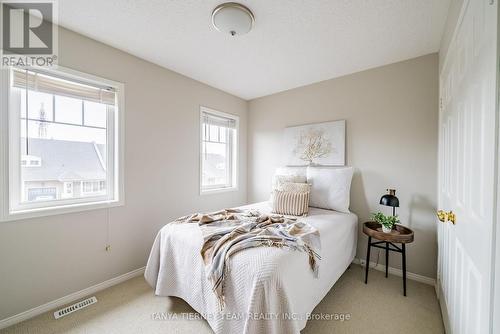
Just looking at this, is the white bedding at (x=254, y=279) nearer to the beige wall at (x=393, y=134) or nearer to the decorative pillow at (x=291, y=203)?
the decorative pillow at (x=291, y=203)

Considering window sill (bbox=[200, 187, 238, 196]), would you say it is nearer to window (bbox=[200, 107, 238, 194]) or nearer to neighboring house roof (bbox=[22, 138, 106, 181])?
window (bbox=[200, 107, 238, 194])

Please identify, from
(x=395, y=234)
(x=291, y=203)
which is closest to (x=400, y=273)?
(x=395, y=234)

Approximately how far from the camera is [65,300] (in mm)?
1871

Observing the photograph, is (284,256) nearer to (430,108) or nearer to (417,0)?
(417,0)

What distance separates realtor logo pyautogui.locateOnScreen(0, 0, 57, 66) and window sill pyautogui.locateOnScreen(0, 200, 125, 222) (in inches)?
47.7

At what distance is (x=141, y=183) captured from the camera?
95.0 inches

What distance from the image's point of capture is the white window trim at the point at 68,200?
1601 millimetres

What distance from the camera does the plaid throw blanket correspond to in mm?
1342

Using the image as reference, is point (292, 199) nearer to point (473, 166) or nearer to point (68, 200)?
point (473, 166)

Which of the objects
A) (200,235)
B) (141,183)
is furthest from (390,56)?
(141,183)

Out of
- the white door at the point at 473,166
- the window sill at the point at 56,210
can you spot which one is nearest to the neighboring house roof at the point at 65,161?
the window sill at the point at 56,210

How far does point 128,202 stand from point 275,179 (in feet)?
6.12

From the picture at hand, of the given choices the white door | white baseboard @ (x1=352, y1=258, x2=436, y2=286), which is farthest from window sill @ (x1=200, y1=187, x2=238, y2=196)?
the white door

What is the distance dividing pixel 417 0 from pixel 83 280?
3759 mm
